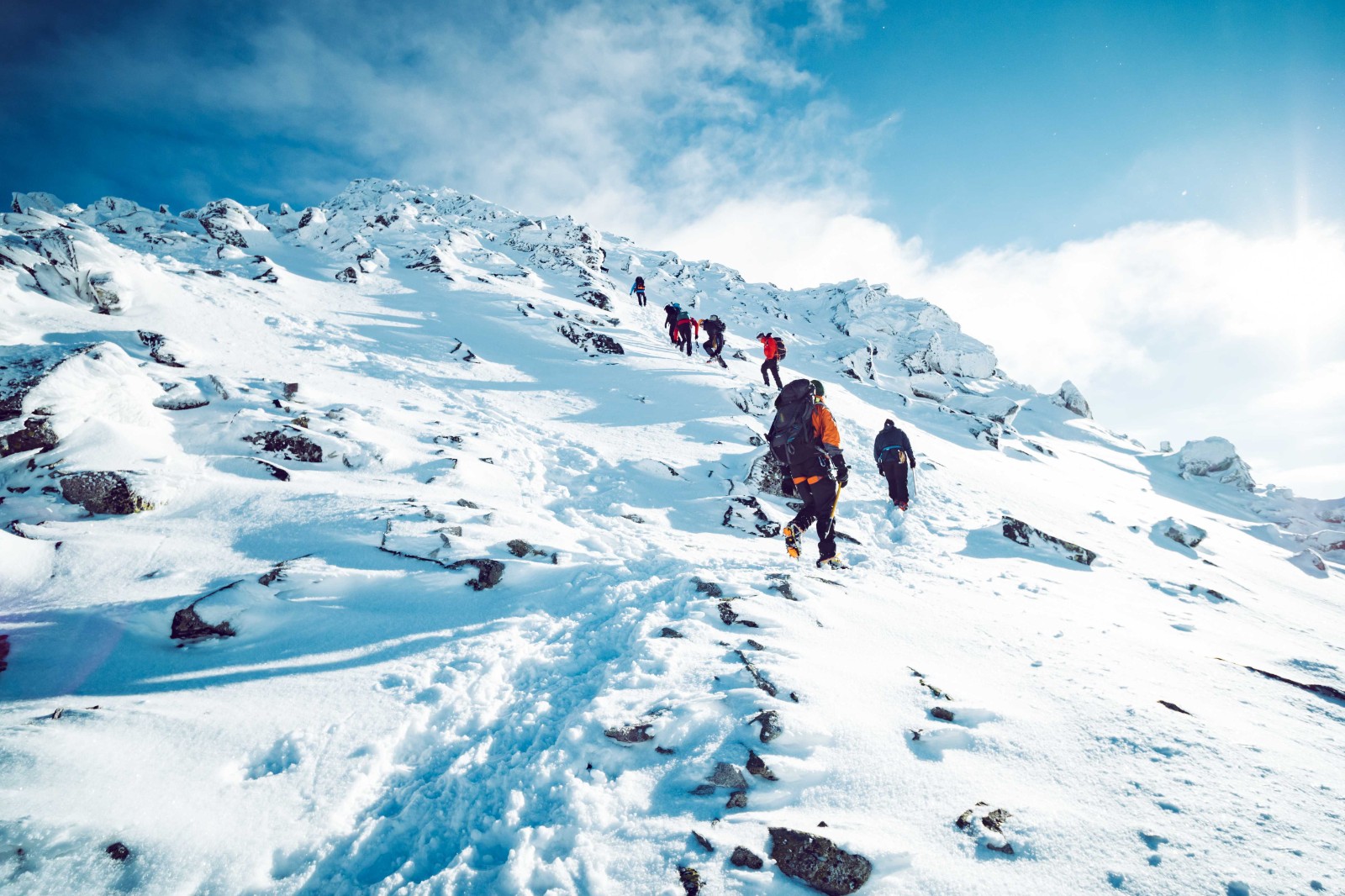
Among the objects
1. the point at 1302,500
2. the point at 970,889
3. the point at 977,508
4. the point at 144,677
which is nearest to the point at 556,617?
the point at 144,677

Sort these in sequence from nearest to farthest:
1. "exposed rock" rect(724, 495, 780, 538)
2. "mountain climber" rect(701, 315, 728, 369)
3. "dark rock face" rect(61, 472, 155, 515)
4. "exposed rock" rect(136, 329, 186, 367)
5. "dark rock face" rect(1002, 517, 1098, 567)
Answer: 1. "dark rock face" rect(61, 472, 155, 515)
2. "exposed rock" rect(724, 495, 780, 538)
3. "dark rock face" rect(1002, 517, 1098, 567)
4. "exposed rock" rect(136, 329, 186, 367)
5. "mountain climber" rect(701, 315, 728, 369)

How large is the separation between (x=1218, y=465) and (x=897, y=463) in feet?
94.0

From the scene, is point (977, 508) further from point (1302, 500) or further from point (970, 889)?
point (1302, 500)

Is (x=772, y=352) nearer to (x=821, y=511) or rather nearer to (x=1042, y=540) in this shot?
(x=1042, y=540)

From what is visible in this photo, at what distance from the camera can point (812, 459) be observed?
7.42m

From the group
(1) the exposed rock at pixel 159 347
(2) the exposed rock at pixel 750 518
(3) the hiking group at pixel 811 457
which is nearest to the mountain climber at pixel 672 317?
(2) the exposed rock at pixel 750 518

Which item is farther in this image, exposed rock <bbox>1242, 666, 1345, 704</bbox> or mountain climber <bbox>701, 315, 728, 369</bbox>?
mountain climber <bbox>701, 315, 728, 369</bbox>

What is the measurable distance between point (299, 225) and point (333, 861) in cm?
4651

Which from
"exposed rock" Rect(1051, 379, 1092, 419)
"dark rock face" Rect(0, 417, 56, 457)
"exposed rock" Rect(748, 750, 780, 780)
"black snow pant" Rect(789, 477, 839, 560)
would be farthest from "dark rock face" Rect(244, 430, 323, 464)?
"exposed rock" Rect(1051, 379, 1092, 419)

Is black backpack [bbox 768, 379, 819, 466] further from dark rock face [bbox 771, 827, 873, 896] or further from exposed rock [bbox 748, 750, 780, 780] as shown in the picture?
dark rock face [bbox 771, 827, 873, 896]

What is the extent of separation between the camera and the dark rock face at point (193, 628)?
14.7 feet

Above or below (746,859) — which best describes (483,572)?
above

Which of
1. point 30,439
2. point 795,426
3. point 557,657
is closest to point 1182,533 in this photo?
point 795,426

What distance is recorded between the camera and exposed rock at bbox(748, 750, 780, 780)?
330 cm
